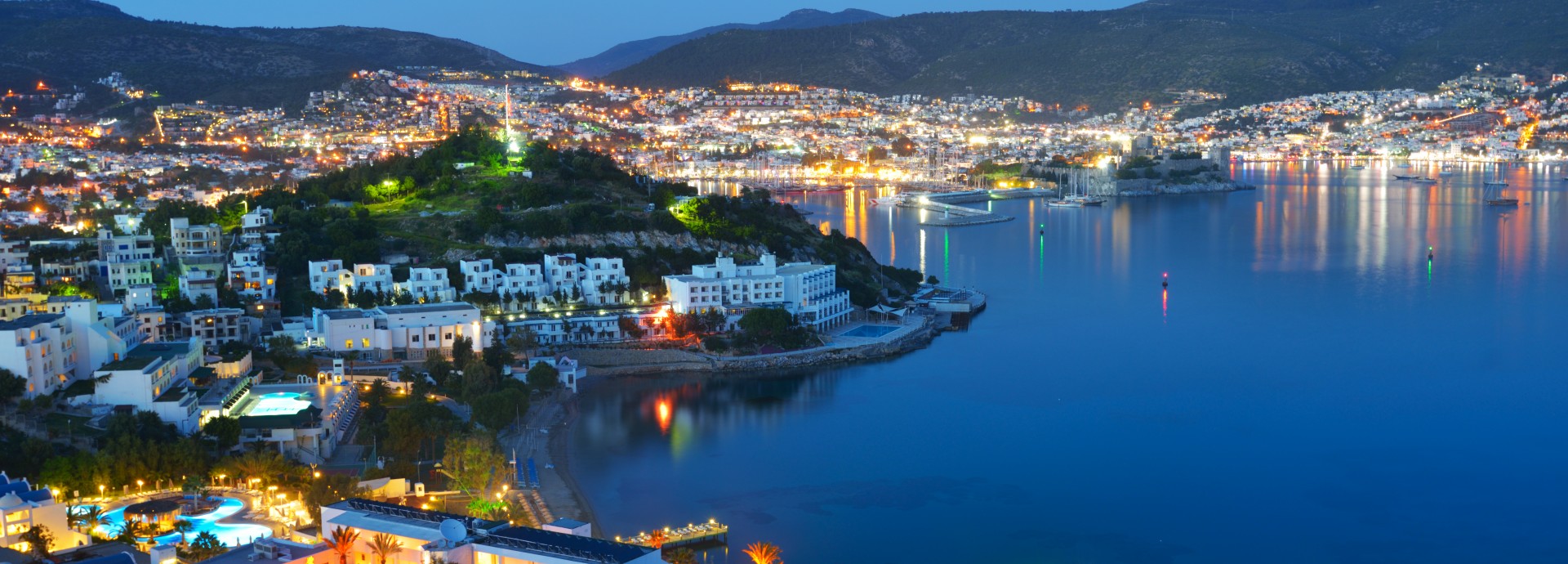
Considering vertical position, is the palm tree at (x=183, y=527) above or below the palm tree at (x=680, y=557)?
above

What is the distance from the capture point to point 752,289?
44.2 ft

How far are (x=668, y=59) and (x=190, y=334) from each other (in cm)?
4487

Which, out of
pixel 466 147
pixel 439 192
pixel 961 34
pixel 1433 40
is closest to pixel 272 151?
pixel 466 147

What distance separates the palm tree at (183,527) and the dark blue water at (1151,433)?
2115 mm

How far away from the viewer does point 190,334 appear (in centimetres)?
1120

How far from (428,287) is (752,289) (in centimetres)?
277

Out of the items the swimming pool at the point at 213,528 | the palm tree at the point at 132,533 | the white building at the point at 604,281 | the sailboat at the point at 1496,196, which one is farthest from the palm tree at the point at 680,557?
the sailboat at the point at 1496,196

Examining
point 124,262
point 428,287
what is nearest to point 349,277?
point 428,287

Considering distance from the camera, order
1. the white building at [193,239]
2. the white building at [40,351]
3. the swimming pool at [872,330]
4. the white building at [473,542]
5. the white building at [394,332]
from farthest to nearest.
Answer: the white building at [193,239] < the swimming pool at [872,330] < the white building at [394,332] < the white building at [40,351] < the white building at [473,542]

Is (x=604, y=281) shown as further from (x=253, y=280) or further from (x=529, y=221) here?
(x=253, y=280)

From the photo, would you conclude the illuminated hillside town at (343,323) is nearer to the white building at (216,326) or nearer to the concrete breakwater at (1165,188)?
the white building at (216,326)

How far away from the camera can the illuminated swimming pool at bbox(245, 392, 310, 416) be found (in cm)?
883

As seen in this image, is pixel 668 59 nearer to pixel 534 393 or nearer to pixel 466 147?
pixel 466 147

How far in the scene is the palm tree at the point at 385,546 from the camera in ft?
18.9
